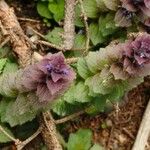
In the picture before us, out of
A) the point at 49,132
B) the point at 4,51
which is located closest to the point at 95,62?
the point at 49,132

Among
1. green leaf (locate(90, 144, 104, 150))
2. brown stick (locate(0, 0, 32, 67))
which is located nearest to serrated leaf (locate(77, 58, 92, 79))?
brown stick (locate(0, 0, 32, 67))

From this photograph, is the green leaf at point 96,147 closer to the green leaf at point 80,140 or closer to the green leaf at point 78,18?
the green leaf at point 80,140

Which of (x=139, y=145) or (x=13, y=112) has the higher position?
(x=13, y=112)

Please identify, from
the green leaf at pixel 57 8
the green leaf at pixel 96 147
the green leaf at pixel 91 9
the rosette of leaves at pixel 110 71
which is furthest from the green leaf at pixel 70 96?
the green leaf at pixel 57 8

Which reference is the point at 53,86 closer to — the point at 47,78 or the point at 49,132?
the point at 47,78

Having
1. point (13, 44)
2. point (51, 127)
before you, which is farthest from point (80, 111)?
point (13, 44)

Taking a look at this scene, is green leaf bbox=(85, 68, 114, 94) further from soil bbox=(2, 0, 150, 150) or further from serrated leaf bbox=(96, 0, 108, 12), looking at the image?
soil bbox=(2, 0, 150, 150)

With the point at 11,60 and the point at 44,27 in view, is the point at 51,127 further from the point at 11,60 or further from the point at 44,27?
the point at 44,27
